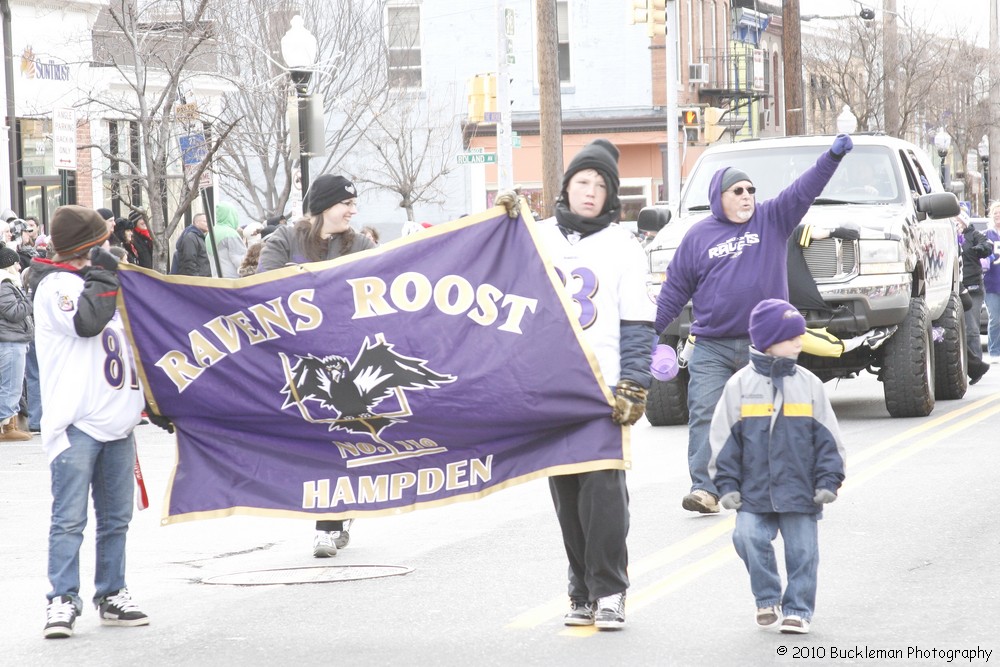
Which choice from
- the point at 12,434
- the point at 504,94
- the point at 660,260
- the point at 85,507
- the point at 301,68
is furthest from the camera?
the point at 504,94

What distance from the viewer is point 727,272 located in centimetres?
910

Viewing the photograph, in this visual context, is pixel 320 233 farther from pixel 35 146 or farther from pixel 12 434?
pixel 35 146

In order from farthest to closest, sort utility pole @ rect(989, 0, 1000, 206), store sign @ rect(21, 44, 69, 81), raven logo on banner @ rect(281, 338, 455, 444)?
utility pole @ rect(989, 0, 1000, 206) < store sign @ rect(21, 44, 69, 81) < raven logo on banner @ rect(281, 338, 455, 444)

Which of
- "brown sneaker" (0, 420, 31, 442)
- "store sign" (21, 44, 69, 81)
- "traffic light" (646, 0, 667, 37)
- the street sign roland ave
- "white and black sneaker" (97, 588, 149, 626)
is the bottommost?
"brown sneaker" (0, 420, 31, 442)

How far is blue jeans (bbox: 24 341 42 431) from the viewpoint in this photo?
51.4ft

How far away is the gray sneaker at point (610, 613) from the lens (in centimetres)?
659

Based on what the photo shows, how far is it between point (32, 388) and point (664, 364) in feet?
30.8

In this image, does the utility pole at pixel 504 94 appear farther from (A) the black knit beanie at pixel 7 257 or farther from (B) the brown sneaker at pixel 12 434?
(A) the black knit beanie at pixel 7 257

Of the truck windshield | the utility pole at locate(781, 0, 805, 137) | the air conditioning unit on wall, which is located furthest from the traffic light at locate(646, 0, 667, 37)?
the truck windshield

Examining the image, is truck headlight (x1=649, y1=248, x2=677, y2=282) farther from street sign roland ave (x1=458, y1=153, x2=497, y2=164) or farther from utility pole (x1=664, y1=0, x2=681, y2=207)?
utility pole (x1=664, y1=0, x2=681, y2=207)

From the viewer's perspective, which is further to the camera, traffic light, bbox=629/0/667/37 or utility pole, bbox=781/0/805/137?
utility pole, bbox=781/0/805/137

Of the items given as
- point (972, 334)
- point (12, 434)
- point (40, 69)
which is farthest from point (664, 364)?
point (40, 69)

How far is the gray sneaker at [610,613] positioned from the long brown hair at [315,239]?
8.73ft

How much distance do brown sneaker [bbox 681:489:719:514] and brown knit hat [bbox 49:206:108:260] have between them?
3.89 m
